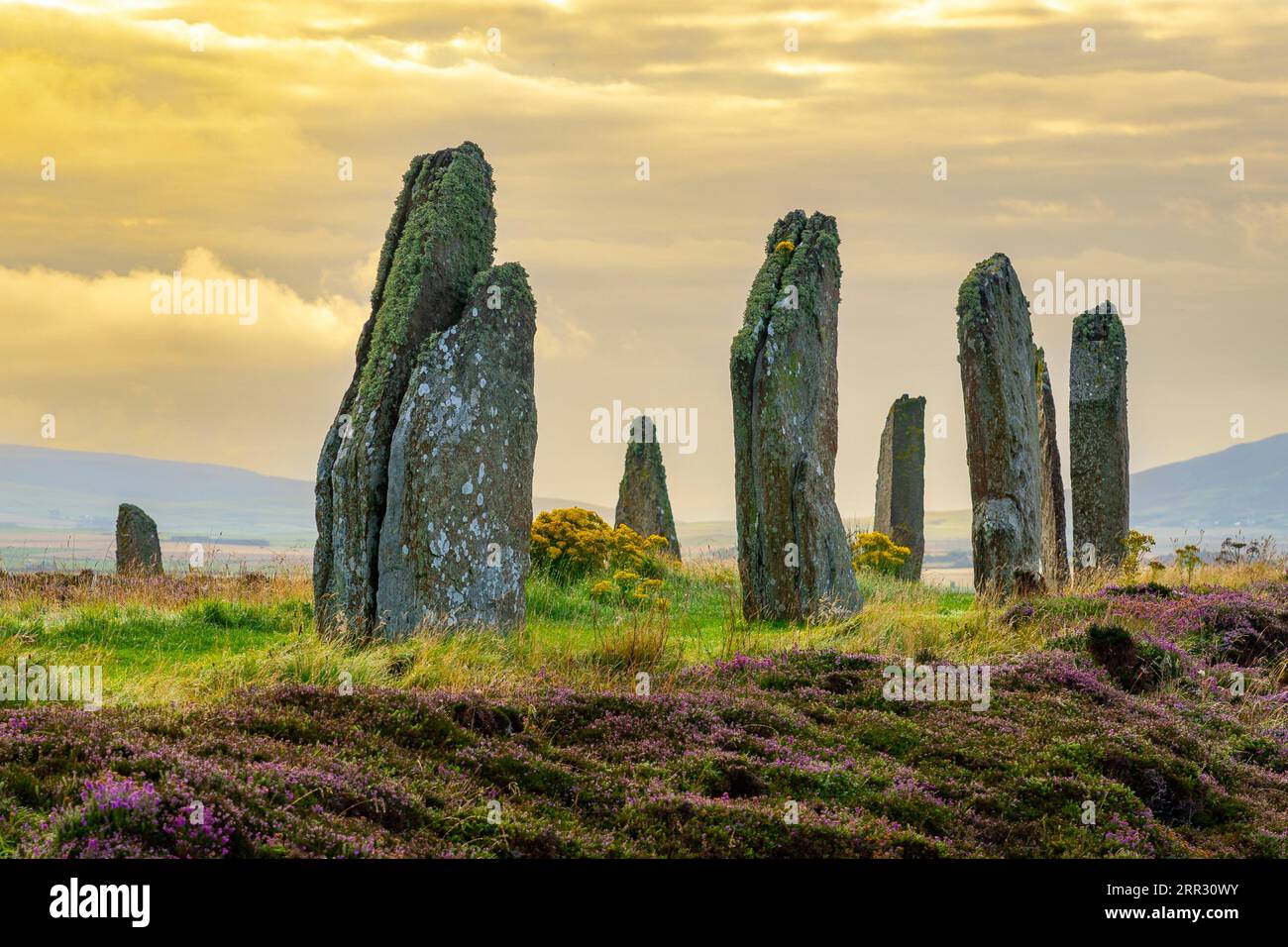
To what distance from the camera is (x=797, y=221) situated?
21094 mm

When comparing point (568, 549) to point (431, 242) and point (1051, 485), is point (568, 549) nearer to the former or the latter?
point (431, 242)

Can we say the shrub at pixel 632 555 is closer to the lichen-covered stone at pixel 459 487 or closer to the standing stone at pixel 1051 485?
the standing stone at pixel 1051 485

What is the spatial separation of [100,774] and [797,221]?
15700 millimetres

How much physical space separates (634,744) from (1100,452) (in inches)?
729

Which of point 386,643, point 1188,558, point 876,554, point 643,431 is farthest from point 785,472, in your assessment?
point 1188,558

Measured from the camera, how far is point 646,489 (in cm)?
2936

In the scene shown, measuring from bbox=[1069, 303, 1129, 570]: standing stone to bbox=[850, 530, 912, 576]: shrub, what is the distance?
11.2ft

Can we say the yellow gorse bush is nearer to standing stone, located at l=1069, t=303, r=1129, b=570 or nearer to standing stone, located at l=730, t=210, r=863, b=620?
standing stone, located at l=730, t=210, r=863, b=620

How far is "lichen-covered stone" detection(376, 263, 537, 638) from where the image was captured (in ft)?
45.4

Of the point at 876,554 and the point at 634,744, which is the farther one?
the point at 876,554
